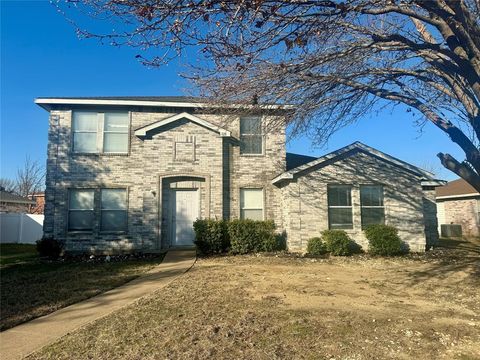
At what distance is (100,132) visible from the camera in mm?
15867

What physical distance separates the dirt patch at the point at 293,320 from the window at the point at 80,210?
7234 mm

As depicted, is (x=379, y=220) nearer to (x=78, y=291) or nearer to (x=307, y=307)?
(x=307, y=307)

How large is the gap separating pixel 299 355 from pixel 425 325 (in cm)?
237

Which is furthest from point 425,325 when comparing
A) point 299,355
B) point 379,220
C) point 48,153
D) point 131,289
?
point 48,153

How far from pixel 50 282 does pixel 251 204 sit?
849 cm

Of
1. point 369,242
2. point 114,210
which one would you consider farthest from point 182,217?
point 369,242

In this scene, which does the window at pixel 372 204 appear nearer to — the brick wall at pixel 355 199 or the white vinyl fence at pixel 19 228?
the brick wall at pixel 355 199

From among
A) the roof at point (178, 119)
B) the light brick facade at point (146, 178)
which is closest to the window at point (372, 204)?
the light brick facade at point (146, 178)

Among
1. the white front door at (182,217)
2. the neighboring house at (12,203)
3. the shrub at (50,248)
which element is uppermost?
the neighboring house at (12,203)

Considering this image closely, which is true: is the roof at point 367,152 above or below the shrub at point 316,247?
above

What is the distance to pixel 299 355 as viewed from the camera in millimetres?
4668

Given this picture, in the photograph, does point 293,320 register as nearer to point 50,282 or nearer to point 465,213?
point 50,282

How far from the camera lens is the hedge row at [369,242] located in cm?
1358

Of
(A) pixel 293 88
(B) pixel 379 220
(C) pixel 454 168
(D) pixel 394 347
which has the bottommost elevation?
(D) pixel 394 347
